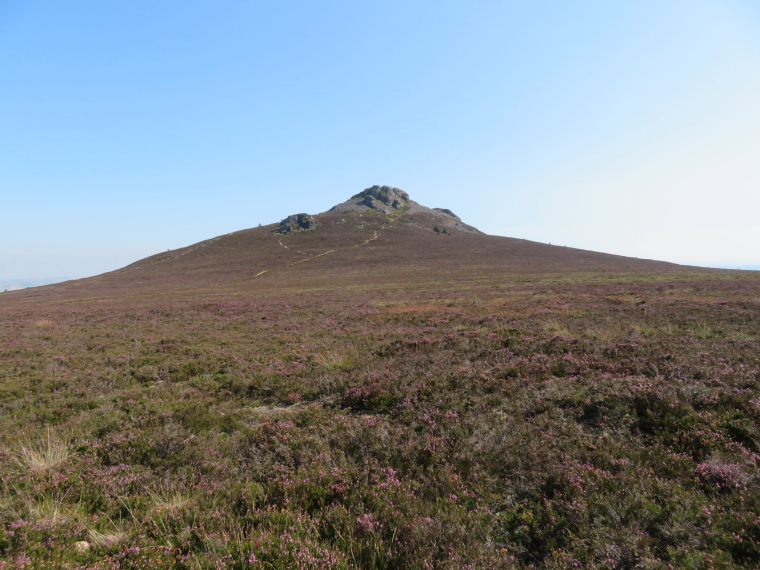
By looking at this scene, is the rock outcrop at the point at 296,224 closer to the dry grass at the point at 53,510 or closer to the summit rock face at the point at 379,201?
the summit rock face at the point at 379,201

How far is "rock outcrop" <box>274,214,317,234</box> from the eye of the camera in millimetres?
110938

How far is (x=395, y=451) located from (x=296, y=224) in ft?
377

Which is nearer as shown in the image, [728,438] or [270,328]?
[728,438]

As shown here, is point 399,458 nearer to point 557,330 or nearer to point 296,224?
point 557,330

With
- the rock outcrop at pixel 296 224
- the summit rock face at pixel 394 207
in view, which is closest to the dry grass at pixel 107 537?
the rock outcrop at pixel 296 224

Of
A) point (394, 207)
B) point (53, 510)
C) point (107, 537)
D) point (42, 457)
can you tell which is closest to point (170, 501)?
point (107, 537)

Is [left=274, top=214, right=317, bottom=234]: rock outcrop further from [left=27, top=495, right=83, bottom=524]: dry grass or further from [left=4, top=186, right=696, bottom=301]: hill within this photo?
[left=27, top=495, right=83, bottom=524]: dry grass

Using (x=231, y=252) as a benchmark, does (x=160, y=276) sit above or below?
below

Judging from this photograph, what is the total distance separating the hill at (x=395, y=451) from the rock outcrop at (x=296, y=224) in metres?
98.5

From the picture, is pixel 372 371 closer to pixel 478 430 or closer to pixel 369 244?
pixel 478 430

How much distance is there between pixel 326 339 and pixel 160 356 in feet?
23.5

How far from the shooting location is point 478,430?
666 cm

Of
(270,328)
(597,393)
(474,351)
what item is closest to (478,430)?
(597,393)

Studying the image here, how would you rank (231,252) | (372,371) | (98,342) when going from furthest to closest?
(231,252) < (98,342) < (372,371)
